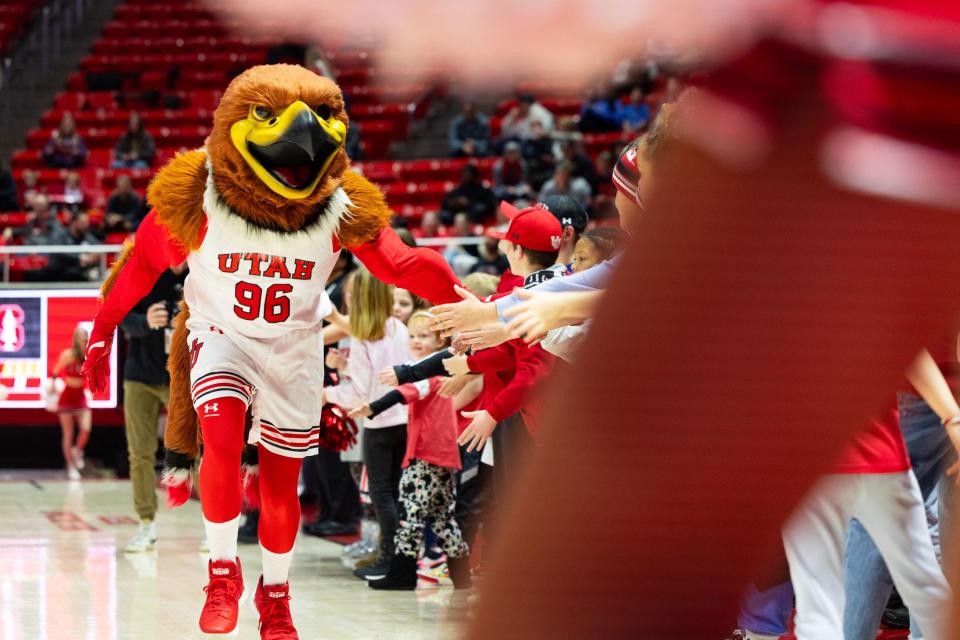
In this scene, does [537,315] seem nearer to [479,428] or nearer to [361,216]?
[361,216]

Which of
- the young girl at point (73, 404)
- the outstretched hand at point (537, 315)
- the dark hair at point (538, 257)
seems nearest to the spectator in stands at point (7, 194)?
the young girl at point (73, 404)

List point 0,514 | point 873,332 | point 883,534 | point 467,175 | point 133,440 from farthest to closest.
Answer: point 467,175, point 0,514, point 133,440, point 883,534, point 873,332

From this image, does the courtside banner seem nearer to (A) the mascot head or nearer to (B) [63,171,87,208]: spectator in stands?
(B) [63,171,87,208]: spectator in stands

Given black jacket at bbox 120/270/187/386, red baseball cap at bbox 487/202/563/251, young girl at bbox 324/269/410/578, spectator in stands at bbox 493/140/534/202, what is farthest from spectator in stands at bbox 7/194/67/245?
red baseball cap at bbox 487/202/563/251

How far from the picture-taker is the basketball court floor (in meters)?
4.84

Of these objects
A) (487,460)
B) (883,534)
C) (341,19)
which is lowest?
(487,460)

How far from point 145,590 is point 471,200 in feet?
23.2

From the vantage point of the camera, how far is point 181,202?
3949 millimetres

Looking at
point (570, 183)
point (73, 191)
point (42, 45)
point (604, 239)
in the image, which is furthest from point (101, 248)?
point (42, 45)

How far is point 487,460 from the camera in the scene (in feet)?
18.9

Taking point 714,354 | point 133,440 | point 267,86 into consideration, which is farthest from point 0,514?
point 714,354

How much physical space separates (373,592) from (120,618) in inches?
45.5

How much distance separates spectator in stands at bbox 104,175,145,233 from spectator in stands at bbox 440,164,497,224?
3354 mm

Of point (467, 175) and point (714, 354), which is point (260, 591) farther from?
point (467, 175)
